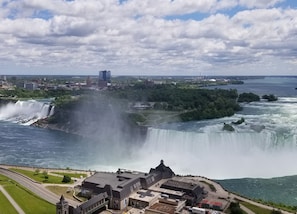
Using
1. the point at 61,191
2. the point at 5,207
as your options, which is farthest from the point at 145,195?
the point at 5,207

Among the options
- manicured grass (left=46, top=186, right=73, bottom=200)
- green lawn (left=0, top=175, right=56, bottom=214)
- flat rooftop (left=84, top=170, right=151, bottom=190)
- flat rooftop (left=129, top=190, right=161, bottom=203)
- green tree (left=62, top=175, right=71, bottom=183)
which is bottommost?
green lawn (left=0, top=175, right=56, bottom=214)

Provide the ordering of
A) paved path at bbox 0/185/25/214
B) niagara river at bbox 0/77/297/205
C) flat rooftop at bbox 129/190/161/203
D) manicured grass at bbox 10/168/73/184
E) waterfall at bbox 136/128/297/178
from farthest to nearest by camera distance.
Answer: waterfall at bbox 136/128/297/178
niagara river at bbox 0/77/297/205
manicured grass at bbox 10/168/73/184
flat rooftop at bbox 129/190/161/203
paved path at bbox 0/185/25/214

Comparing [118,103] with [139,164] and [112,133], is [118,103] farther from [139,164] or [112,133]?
[139,164]

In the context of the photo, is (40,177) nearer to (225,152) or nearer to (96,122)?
(225,152)

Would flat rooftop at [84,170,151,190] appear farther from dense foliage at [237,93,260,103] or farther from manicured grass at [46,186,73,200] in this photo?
dense foliage at [237,93,260,103]

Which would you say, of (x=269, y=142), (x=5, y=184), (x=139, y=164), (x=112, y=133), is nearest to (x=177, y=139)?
(x=139, y=164)

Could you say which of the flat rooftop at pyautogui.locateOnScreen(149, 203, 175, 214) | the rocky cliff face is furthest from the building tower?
the rocky cliff face
